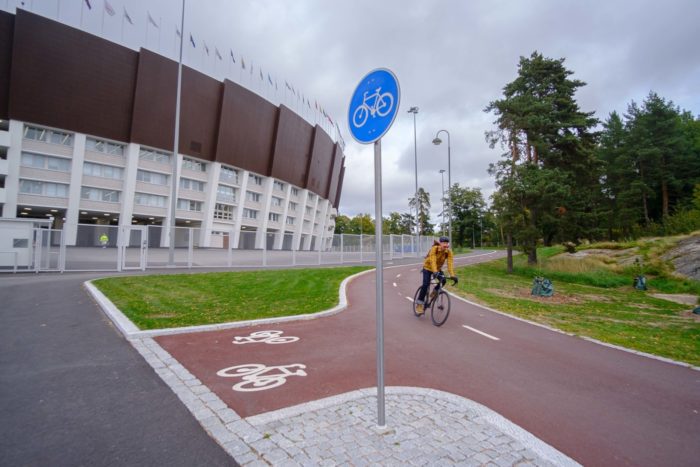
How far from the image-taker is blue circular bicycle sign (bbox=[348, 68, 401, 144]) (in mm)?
2982

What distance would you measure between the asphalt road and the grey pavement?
0.01 meters

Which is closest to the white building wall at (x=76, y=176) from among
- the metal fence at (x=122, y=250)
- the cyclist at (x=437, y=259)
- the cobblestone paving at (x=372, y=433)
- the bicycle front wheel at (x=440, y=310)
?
the metal fence at (x=122, y=250)

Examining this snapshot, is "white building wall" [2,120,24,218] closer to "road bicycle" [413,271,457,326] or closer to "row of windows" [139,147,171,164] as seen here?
"row of windows" [139,147,171,164]

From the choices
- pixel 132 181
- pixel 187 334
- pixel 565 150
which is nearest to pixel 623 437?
pixel 187 334

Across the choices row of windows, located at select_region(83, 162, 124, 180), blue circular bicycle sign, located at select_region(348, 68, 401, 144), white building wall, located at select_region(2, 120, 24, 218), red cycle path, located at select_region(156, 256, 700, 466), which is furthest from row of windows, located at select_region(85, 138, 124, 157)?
blue circular bicycle sign, located at select_region(348, 68, 401, 144)

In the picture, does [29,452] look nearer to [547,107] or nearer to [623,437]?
[623,437]

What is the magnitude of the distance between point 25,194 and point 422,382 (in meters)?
47.8

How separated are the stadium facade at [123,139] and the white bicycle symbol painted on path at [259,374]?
1824 centimetres

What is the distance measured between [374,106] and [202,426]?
10.9 feet

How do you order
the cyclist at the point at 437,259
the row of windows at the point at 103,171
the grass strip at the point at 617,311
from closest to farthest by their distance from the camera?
the grass strip at the point at 617,311
the cyclist at the point at 437,259
the row of windows at the point at 103,171

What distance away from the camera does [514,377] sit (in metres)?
4.62

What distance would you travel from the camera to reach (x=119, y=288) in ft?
35.7

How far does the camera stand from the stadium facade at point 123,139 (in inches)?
1332

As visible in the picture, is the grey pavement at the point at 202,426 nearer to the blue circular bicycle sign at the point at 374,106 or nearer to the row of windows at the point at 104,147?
the blue circular bicycle sign at the point at 374,106
